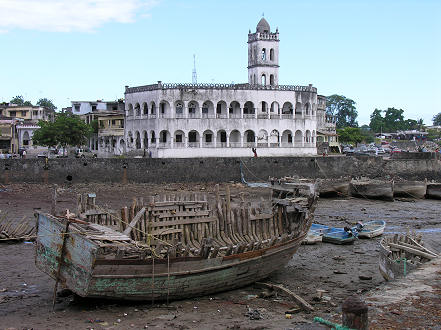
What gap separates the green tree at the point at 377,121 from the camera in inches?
4633

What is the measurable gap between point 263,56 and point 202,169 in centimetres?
2199

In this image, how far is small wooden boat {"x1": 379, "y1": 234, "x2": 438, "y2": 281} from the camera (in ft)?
46.9

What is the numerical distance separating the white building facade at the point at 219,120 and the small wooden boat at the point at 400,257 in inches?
1468

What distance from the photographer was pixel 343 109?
109062 mm

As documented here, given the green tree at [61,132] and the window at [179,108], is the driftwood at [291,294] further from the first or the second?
the green tree at [61,132]

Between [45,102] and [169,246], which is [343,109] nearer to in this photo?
[45,102]

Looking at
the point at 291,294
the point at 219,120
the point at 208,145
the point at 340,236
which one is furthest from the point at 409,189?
the point at 291,294

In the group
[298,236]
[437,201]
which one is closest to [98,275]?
[298,236]

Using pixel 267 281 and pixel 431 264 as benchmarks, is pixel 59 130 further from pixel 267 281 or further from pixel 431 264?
pixel 431 264

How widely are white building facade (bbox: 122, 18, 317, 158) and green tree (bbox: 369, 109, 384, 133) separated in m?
64.0

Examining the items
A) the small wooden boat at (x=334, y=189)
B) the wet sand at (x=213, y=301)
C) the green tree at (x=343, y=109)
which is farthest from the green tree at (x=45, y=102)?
the wet sand at (x=213, y=301)

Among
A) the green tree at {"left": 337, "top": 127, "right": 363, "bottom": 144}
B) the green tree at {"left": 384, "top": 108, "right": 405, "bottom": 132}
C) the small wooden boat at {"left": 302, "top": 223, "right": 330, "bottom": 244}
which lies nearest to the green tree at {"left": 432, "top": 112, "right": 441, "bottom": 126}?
the green tree at {"left": 384, "top": 108, "right": 405, "bottom": 132}

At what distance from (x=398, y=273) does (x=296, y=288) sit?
2828mm

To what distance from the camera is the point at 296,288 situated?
15688mm
